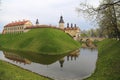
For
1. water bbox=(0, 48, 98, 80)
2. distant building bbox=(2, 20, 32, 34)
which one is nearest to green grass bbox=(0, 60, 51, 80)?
water bbox=(0, 48, 98, 80)

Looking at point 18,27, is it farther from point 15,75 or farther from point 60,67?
point 15,75

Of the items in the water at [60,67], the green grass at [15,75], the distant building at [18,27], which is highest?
the distant building at [18,27]

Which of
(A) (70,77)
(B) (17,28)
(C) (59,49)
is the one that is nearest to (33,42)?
(C) (59,49)

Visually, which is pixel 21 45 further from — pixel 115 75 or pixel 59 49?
pixel 115 75

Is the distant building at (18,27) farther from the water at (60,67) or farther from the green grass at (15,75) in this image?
the green grass at (15,75)

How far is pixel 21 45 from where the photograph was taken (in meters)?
76.4

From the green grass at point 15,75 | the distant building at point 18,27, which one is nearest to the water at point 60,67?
the green grass at point 15,75

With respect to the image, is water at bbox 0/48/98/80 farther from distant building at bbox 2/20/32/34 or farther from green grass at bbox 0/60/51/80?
distant building at bbox 2/20/32/34

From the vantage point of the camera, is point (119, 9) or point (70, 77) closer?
point (70, 77)

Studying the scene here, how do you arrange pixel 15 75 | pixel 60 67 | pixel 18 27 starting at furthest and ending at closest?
pixel 18 27, pixel 60 67, pixel 15 75

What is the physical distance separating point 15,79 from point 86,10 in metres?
12.0

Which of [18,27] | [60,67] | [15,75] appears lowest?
[60,67]

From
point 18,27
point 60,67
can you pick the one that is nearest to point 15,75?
point 60,67

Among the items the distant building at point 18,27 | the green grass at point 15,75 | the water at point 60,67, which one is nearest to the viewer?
the green grass at point 15,75
